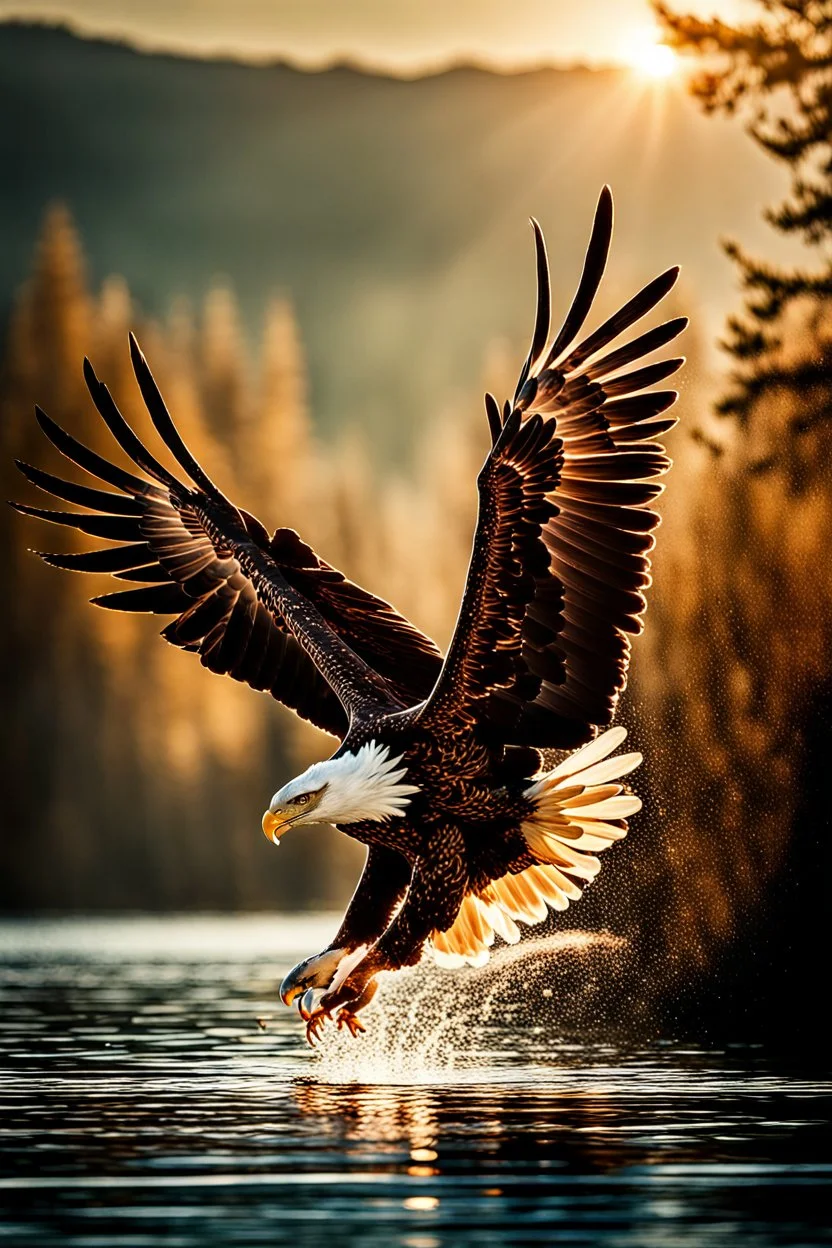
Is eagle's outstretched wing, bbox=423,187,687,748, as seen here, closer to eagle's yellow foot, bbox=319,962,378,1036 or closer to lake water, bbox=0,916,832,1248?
eagle's yellow foot, bbox=319,962,378,1036

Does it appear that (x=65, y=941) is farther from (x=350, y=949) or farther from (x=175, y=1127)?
(x=175, y=1127)

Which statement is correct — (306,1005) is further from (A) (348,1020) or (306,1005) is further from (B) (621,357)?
(B) (621,357)

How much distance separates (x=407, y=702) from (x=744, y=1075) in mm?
2538

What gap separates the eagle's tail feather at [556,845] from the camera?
12.0 metres

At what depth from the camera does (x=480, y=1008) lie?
1503cm

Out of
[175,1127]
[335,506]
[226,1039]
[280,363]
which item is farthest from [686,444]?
[335,506]

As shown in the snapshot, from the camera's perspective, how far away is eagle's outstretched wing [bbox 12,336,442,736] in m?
13.0

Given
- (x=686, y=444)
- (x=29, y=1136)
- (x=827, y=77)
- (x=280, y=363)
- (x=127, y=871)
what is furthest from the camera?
(x=280, y=363)

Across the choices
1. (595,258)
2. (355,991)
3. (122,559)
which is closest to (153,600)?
(122,559)

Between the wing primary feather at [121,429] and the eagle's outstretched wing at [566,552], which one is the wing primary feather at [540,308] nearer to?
the eagle's outstretched wing at [566,552]

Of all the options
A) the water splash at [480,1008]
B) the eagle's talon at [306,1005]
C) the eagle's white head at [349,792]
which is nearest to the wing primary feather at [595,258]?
the eagle's white head at [349,792]

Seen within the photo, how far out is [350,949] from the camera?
1197cm

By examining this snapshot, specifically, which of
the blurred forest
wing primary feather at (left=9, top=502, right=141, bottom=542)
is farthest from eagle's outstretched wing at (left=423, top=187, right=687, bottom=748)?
the blurred forest

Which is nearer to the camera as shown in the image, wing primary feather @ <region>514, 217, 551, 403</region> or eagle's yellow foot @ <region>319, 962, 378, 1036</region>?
wing primary feather @ <region>514, 217, 551, 403</region>
